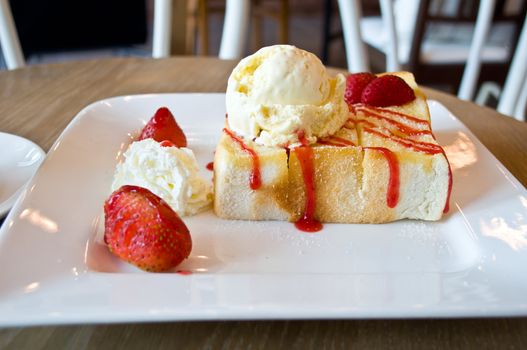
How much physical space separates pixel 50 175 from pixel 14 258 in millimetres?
317

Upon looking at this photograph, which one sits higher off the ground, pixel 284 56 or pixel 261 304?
pixel 284 56

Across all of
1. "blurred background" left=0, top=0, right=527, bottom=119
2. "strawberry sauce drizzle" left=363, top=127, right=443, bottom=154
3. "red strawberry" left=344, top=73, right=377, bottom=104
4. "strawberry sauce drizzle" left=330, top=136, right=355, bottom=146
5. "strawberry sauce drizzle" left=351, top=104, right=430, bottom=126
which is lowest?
"blurred background" left=0, top=0, right=527, bottom=119

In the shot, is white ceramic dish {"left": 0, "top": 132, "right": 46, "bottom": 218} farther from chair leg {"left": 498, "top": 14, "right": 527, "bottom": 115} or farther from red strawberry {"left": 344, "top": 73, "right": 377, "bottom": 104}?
chair leg {"left": 498, "top": 14, "right": 527, "bottom": 115}

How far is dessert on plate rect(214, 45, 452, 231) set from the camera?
1.14 m

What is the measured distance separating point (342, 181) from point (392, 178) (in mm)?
111

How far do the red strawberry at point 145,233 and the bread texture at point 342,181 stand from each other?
231 mm

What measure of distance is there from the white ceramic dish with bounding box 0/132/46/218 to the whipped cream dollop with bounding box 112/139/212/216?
197 millimetres

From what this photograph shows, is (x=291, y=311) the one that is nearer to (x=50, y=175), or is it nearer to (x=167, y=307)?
(x=167, y=307)

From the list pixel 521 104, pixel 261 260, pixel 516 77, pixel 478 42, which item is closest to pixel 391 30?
pixel 478 42

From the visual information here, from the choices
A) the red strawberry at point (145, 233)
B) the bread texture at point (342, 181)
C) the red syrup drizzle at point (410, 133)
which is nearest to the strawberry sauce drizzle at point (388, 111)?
the red syrup drizzle at point (410, 133)

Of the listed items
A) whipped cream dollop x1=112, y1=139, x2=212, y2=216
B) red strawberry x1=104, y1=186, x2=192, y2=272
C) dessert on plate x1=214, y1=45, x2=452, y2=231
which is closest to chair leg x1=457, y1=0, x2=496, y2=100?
dessert on plate x1=214, y1=45, x2=452, y2=231

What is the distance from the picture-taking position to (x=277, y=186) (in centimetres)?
116

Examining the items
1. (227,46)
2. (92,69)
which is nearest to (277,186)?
(92,69)

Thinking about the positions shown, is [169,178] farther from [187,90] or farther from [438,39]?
[438,39]
